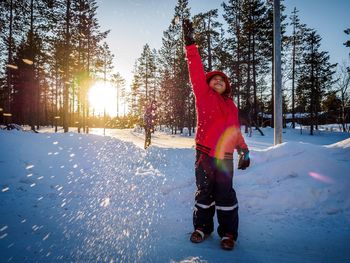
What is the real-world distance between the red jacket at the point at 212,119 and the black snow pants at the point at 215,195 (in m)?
0.14

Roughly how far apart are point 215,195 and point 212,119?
38.6 inches

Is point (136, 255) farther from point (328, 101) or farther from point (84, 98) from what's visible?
point (328, 101)

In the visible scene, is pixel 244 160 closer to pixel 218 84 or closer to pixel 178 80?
pixel 218 84

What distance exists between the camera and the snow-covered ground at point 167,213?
8.38 ft

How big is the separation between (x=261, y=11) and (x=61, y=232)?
30246mm

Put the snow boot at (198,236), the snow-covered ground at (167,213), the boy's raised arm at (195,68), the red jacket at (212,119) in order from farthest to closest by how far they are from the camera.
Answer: the boy's raised arm at (195,68) < the red jacket at (212,119) < the snow boot at (198,236) < the snow-covered ground at (167,213)

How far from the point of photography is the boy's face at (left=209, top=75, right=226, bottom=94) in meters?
3.20

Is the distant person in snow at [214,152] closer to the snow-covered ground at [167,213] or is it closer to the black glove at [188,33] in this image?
the black glove at [188,33]

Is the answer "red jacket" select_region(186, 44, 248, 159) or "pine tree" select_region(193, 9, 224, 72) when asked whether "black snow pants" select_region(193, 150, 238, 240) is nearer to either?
"red jacket" select_region(186, 44, 248, 159)

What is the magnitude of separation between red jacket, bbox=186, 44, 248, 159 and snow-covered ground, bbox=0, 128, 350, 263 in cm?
117

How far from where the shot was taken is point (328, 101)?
3697cm

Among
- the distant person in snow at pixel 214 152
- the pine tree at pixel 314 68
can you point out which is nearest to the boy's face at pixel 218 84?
the distant person in snow at pixel 214 152

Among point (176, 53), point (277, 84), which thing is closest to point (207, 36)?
point (176, 53)

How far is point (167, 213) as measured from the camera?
385 centimetres
